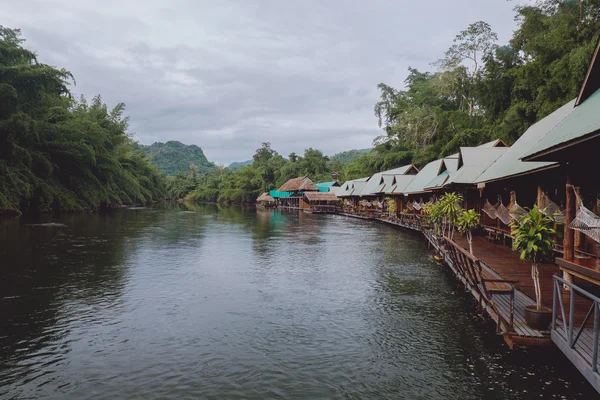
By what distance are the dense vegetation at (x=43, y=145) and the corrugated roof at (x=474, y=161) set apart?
2979 cm

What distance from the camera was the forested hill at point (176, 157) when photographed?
170m

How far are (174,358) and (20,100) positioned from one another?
35.4m

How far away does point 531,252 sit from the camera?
6.83m

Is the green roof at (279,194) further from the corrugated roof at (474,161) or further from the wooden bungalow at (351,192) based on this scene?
the corrugated roof at (474,161)

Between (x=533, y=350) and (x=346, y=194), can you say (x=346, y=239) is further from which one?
(x=346, y=194)

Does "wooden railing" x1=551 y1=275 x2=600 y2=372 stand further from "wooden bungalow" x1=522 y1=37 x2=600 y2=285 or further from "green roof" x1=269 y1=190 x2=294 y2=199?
"green roof" x1=269 y1=190 x2=294 y2=199

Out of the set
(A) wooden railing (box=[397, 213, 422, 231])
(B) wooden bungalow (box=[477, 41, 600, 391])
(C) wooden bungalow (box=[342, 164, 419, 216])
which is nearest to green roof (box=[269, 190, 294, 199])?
(C) wooden bungalow (box=[342, 164, 419, 216])

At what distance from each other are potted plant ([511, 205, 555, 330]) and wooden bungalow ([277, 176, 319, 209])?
5456 centimetres

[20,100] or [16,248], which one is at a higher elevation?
[20,100]

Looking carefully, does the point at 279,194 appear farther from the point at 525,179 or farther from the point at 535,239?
the point at 535,239

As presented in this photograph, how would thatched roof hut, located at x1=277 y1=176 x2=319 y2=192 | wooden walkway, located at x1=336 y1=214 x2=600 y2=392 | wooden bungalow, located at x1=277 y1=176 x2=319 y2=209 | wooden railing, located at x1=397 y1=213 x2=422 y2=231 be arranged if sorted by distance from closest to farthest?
1. wooden walkway, located at x1=336 y1=214 x2=600 y2=392
2. wooden railing, located at x1=397 y1=213 x2=422 y2=231
3. thatched roof hut, located at x1=277 y1=176 x2=319 y2=192
4. wooden bungalow, located at x1=277 y1=176 x2=319 y2=209

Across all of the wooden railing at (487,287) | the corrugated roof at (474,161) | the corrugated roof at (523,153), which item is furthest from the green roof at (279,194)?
the wooden railing at (487,287)

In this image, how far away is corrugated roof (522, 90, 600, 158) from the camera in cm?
645

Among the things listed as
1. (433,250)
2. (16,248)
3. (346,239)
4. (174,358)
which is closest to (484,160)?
(433,250)
